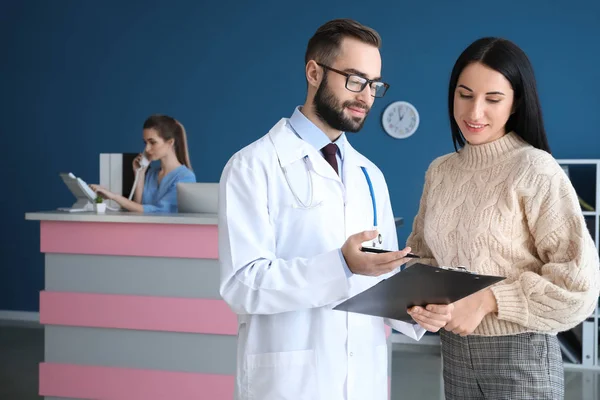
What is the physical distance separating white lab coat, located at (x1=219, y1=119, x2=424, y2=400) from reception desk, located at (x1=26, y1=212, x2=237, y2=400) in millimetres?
1800

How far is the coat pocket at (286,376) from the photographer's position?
6.23 feet

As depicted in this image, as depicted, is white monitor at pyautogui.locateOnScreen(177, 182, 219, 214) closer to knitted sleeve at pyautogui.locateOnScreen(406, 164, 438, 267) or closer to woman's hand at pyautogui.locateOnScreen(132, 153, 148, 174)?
woman's hand at pyautogui.locateOnScreen(132, 153, 148, 174)

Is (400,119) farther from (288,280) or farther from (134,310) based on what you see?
(288,280)

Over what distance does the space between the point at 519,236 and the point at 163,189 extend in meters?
4.05

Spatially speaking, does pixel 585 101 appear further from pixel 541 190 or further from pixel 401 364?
pixel 541 190

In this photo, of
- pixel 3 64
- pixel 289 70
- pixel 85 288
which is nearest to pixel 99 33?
pixel 3 64

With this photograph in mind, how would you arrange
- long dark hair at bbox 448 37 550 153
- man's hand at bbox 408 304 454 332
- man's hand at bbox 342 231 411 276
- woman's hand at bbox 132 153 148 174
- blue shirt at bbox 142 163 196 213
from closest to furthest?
1. man's hand at bbox 342 231 411 276
2. man's hand at bbox 408 304 454 332
3. long dark hair at bbox 448 37 550 153
4. blue shirt at bbox 142 163 196 213
5. woman's hand at bbox 132 153 148 174

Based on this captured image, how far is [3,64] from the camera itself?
7398 millimetres

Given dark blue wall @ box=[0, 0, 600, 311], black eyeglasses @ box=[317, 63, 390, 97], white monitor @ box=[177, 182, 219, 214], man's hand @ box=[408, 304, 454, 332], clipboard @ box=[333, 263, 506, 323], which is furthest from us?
dark blue wall @ box=[0, 0, 600, 311]

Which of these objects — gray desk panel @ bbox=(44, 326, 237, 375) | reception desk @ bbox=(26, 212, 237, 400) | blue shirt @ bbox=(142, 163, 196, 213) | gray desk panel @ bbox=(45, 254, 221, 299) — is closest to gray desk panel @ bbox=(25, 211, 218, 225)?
reception desk @ bbox=(26, 212, 237, 400)

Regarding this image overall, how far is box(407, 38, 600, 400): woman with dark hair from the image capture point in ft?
5.66

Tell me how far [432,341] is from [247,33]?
342 cm

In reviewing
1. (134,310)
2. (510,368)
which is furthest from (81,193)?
(510,368)

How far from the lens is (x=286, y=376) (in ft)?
6.24
